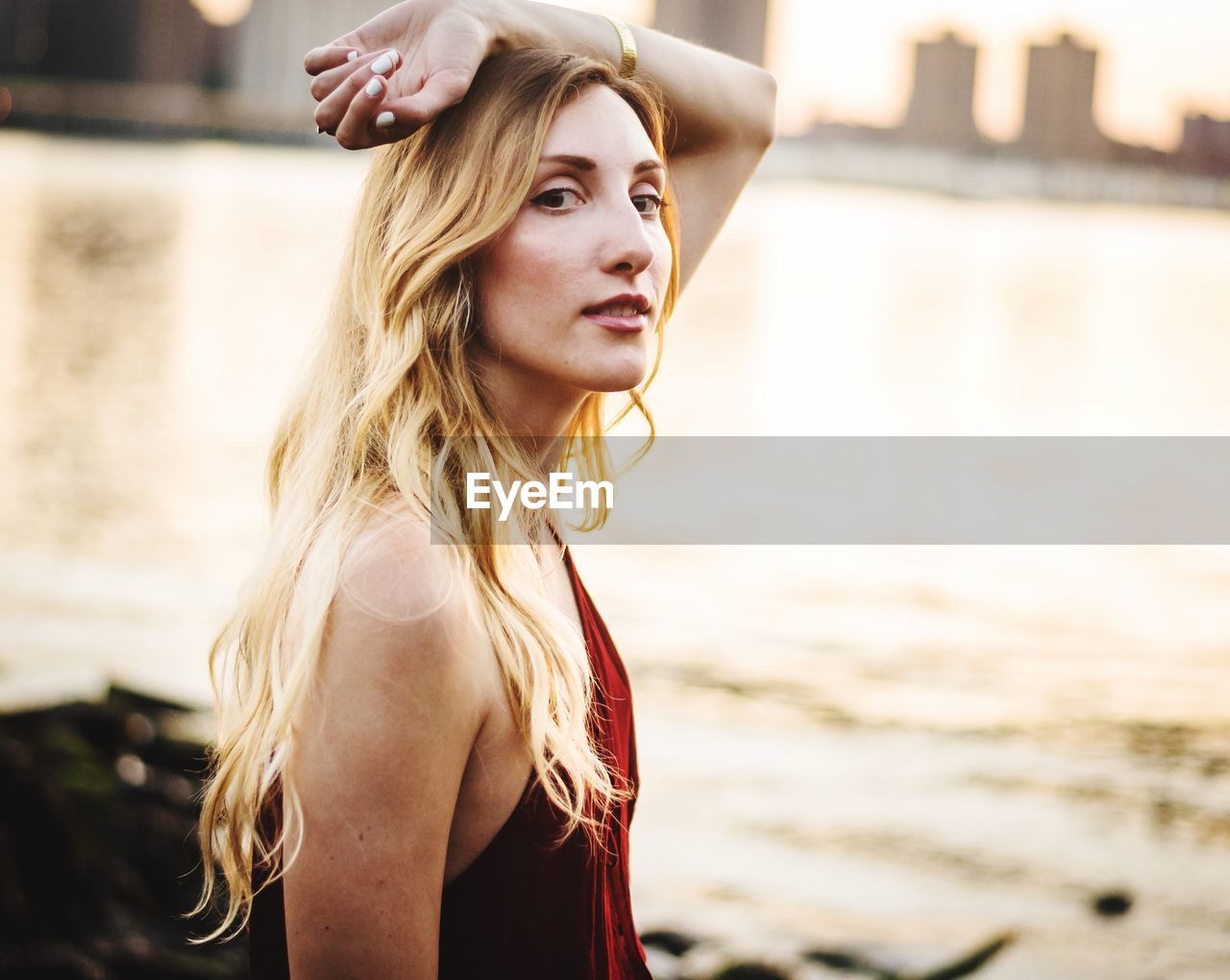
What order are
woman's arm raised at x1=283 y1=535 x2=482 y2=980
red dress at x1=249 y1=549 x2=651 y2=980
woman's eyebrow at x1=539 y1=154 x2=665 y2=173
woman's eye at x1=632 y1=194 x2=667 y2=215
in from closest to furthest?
woman's arm raised at x1=283 y1=535 x2=482 y2=980
red dress at x1=249 y1=549 x2=651 y2=980
woman's eyebrow at x1=539 y1=154 x2=665 y2=173
woman's eye at x1=632 y1=194 x2=667 y2=215

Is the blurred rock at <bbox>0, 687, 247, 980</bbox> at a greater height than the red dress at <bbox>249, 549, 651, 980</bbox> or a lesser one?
lesser

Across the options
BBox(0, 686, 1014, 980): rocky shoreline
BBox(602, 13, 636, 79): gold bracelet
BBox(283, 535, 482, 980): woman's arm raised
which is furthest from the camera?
BBox(0, 686, 1014, 980): rocky shoreline

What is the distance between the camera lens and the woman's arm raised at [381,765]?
1.73 m

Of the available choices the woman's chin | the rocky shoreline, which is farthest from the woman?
the rocky shoreline

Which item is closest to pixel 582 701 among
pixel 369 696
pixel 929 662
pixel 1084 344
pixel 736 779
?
pixel 369 696

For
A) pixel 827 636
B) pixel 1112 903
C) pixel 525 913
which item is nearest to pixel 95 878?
pixel 525 913

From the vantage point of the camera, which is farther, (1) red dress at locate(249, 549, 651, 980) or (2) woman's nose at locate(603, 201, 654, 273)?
(2) woman's nose at locate(603, 201, 654, 273)

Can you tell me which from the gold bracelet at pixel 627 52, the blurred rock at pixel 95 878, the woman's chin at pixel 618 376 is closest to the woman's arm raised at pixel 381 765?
the woman's chin at pixel 618 376

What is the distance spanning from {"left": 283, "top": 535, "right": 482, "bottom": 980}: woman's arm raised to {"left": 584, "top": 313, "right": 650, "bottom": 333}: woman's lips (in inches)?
16.6

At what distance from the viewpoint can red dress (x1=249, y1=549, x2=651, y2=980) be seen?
1893 millimetres

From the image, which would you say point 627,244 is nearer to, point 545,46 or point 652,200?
point 652,200

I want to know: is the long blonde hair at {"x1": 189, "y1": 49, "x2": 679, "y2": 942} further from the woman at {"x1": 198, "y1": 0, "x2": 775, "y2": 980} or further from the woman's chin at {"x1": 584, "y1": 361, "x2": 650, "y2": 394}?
the woman's chin at {"x1": 584, "y1": 361, "x2": 650, "y2": 394}

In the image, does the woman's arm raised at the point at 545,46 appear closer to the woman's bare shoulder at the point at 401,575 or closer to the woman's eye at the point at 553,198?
the woman's eye at the point at 553,198

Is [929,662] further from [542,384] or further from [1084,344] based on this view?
[1084,344]
